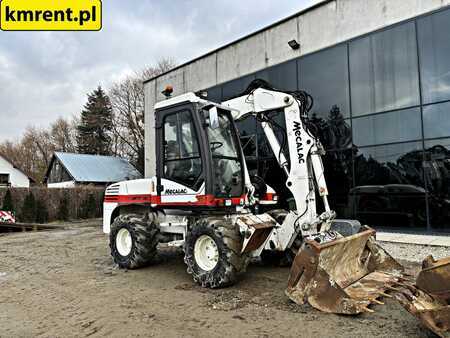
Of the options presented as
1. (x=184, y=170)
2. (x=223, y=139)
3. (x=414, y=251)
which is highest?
(x=223, y=139)

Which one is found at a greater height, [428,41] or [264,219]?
[428,41]

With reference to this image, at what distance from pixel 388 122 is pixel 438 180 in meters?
1.95

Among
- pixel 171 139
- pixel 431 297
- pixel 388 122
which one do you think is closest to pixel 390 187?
pixel 388 122

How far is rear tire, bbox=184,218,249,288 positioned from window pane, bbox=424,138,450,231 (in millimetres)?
6126

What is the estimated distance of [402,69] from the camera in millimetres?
9586

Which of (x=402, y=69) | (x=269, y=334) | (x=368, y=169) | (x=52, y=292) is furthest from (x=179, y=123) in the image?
(x=402, y=69)

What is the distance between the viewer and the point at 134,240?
20.0 feet

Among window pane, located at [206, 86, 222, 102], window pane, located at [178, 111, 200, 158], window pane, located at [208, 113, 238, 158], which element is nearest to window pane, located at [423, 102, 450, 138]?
window pane, located at [208, 113, 238, 158]

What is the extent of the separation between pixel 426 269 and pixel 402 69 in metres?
7.63

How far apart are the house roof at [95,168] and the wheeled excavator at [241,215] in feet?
78.1

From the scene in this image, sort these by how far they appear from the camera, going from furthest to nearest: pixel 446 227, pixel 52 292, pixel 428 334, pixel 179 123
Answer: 1. pixel 446 227
2. pixel 179 123
3. pixel 52 292
4. pixel 428 334

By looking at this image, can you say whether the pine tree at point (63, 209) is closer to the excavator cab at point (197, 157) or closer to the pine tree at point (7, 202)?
the pine tree at point (7, 202)

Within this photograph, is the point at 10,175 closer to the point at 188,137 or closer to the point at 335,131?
the point at 335,131

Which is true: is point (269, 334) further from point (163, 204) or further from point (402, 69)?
point (402, 69)
